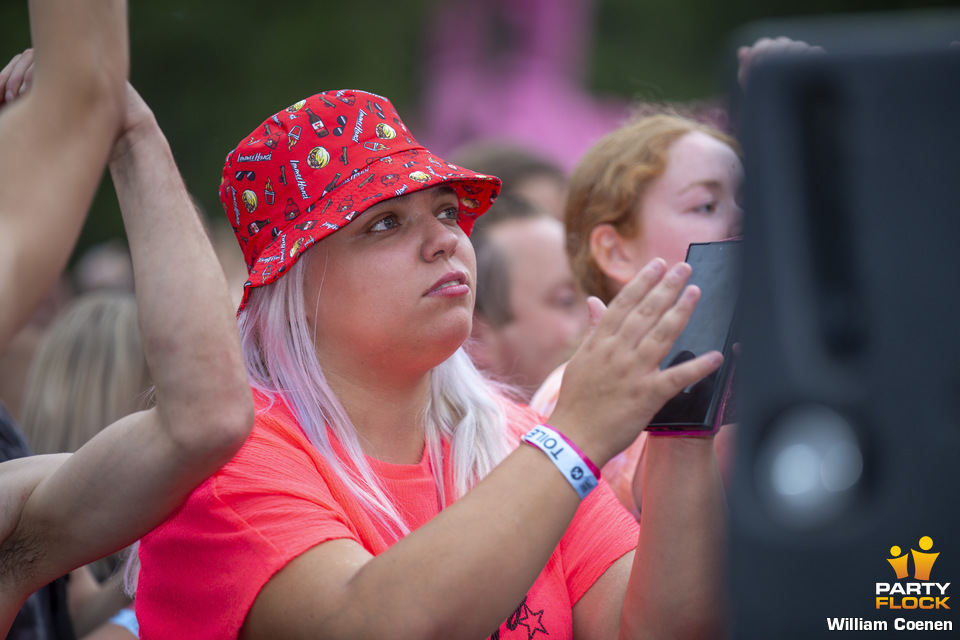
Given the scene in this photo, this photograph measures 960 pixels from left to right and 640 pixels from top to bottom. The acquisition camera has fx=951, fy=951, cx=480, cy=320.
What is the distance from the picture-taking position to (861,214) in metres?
0.84

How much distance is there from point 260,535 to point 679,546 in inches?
29.7

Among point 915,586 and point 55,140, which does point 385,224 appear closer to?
point 55,140

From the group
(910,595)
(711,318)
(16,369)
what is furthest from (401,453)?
(16,369)

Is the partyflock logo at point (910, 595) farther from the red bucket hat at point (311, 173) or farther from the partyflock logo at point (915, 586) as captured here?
the red bucket hat at point (311, 173)

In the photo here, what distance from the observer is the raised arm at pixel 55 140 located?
3.25 ft

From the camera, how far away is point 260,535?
1549mm

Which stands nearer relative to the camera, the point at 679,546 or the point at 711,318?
the point at 711,318

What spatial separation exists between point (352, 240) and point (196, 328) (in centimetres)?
65

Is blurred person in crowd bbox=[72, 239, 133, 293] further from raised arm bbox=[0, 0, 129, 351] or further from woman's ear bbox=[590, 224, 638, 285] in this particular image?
raised arm bbox=[0, 0, 129, 351]

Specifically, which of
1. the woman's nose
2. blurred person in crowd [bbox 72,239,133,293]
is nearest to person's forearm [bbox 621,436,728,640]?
the woman's nose

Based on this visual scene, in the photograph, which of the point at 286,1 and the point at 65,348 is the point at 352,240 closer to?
the point at 65,348

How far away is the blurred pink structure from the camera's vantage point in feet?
34.7

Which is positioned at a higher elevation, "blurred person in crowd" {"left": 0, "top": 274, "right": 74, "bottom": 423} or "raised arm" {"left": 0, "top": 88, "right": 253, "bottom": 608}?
"raised arm" {"left": 0, "top": 88, "right": 253, "bottom": 608}

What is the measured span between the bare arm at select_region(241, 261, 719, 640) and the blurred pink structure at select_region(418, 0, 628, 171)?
29.2 ft
